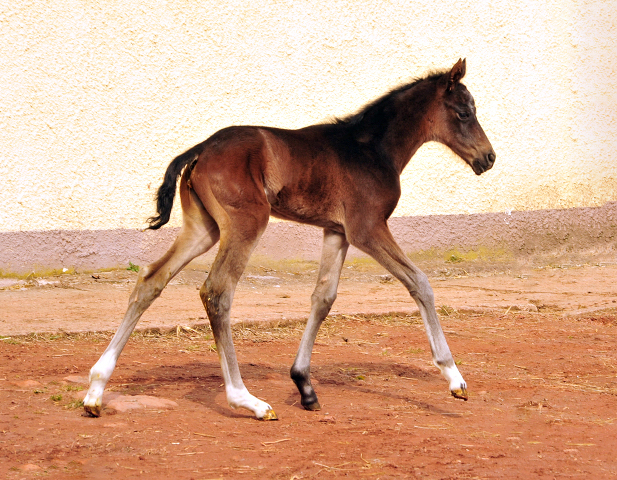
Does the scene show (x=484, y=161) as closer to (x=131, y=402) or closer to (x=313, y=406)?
(x=313, y=406)

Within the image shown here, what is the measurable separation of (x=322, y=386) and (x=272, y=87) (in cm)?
526

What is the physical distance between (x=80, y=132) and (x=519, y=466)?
6.82m

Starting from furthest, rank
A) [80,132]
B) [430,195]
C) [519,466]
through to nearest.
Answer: [430,195], [80,132], [519,466]

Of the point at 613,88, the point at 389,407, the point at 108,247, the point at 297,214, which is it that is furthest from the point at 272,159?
the point at 613,88

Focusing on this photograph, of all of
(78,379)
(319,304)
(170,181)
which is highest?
(170,181)

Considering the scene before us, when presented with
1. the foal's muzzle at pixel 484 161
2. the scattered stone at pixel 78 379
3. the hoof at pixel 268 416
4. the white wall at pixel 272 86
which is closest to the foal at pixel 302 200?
the hoof at pixel 268 416

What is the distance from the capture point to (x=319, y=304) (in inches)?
189

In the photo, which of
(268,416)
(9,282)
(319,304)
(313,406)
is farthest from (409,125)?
(9,282)

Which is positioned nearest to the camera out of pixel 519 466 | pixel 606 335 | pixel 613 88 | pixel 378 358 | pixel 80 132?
pixel 519 466

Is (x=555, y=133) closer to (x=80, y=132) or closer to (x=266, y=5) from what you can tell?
(x=266, y=5)

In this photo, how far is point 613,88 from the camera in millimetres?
10695

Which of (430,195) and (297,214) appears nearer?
(297,214)

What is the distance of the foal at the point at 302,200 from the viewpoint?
425 centimetres

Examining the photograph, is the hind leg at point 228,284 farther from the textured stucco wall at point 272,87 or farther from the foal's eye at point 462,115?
the textured stucco wall at point 272,87
